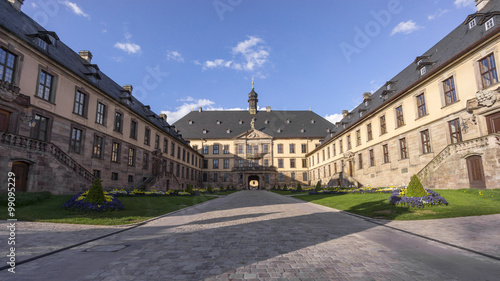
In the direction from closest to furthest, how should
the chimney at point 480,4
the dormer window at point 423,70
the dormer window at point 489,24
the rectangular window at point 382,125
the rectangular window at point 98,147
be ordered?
the dormer window at point 489,24 → the chimney at point 480,4 → the rectangular window at point 98,147 → the dormer window at point 423,70 → the rectangular window at point 382,125

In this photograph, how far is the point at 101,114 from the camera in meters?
25.7

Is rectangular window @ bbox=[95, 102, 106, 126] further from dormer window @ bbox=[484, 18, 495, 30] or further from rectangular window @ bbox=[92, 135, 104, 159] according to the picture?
dormer window @ bbox=[484, 18, 495, 30]

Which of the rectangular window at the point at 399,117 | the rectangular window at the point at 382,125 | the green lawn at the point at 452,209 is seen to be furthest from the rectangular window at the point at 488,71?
the rectangular window at the point at 382,125

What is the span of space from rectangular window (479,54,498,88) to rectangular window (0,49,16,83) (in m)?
32.8

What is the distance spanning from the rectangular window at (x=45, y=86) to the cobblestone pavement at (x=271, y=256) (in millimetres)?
16004

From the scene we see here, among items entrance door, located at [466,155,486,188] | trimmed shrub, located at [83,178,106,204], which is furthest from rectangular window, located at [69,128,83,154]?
entrance door, located at [466,155,486,188]

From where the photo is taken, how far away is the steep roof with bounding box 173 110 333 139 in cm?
6412

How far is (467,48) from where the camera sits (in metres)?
19.1

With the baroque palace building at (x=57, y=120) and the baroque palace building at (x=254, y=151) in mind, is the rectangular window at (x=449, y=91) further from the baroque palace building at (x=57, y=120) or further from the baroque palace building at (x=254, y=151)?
the baroque palace building at (x=254, y=151)

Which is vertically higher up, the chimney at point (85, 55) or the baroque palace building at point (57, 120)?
the chimney at point (85, 55)

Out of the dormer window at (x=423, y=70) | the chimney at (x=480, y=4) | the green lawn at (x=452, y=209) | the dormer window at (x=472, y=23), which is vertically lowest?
the green lawn at (x=452, y=209)

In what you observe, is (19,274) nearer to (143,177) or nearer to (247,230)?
(247,230)

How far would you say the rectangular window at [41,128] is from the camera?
18062 mm

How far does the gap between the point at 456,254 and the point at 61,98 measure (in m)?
25.7
